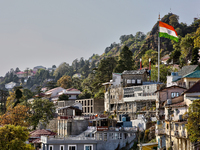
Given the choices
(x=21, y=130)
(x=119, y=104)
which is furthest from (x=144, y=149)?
(x=119, y=104)

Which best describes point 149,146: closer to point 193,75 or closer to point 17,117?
point 193,75

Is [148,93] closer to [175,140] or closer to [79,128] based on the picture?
[79,128]

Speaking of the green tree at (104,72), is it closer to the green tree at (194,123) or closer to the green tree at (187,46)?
the green tree at (187,46)

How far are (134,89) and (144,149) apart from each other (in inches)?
837

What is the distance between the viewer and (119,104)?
73688 mm

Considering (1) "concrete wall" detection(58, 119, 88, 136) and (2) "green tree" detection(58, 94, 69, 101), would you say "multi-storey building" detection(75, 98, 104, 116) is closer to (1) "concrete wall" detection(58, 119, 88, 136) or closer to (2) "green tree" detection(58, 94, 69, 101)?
(2) "green tree" detection(58, 94, 69, 101)

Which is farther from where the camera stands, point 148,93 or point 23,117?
point 23,117

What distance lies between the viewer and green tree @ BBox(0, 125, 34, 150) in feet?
153

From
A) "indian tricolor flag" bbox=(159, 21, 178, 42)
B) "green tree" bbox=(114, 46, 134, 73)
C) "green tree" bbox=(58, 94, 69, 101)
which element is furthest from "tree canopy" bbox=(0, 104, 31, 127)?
"indian tricolor flag" bbox=(159, 21, 178, 42)

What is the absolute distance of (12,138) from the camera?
47875 mm

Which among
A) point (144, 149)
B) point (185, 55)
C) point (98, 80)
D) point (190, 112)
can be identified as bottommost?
point (144, 149)

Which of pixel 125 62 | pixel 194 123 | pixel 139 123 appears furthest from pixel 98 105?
pixel 194 123

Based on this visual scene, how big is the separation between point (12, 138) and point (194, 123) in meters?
25.0

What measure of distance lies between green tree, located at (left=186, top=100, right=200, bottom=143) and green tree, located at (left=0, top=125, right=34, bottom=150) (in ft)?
74.2
